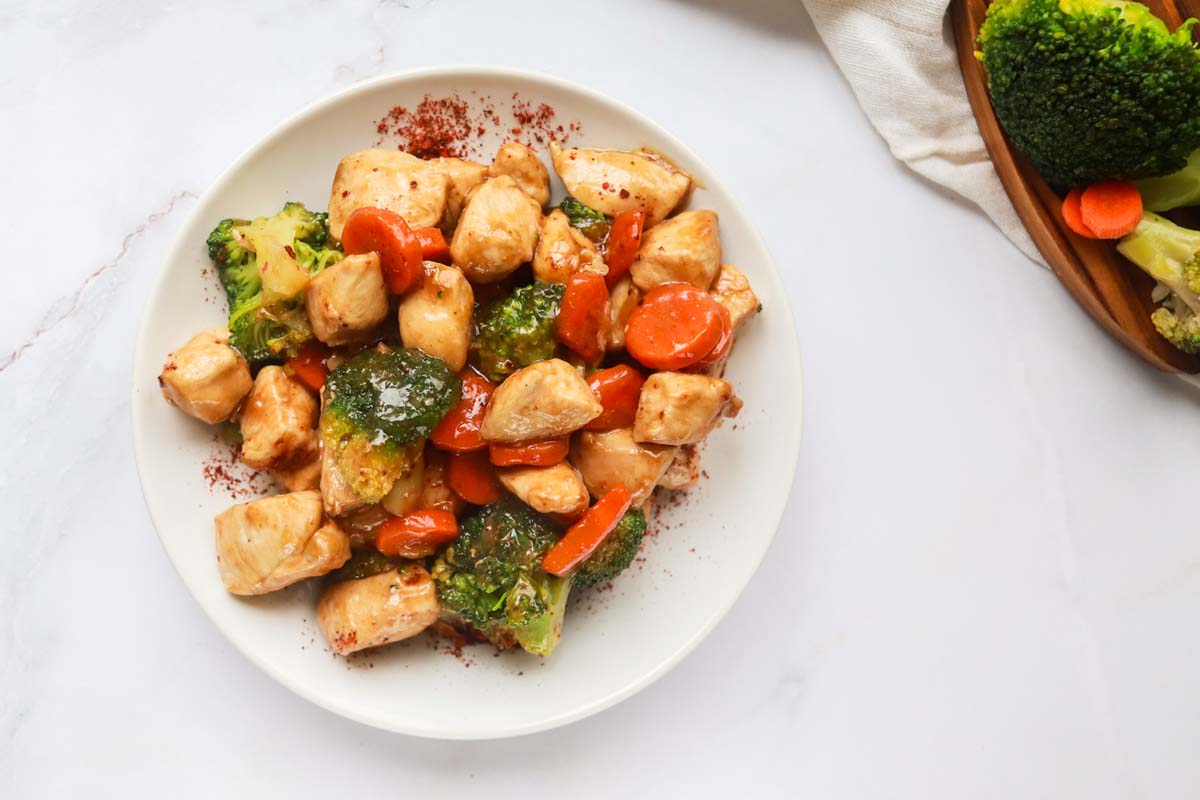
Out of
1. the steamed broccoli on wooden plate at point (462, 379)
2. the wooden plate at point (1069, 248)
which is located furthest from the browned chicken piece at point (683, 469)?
the wooden plate at point (1069, 248)

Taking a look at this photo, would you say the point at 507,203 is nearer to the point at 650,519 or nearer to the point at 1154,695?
the point at 650,519

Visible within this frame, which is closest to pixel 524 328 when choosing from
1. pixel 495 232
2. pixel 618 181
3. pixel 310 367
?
pixel 495 232

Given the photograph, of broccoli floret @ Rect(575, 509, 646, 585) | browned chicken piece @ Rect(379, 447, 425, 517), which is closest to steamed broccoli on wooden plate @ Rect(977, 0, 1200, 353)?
broccoli floret @ Rect(575, 509, 646, 585)

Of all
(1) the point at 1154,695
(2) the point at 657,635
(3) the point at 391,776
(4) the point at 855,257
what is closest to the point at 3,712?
(3) the point at 391,776

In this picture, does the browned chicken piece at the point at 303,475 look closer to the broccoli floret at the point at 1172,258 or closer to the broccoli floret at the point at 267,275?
the broccoli floret at the point at 267,275

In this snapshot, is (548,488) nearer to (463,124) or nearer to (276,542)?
(276,542)

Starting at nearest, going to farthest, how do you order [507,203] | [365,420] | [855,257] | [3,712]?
[365,420] < [507,203] < [3,712] < [855,257]
